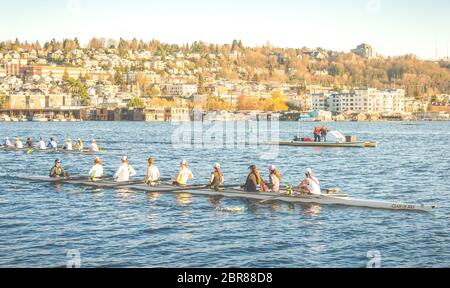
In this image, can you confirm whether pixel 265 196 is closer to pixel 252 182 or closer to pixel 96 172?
pixel 252 182

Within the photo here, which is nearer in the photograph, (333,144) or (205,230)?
(205,230)

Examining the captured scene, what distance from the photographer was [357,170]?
44375 millimetres

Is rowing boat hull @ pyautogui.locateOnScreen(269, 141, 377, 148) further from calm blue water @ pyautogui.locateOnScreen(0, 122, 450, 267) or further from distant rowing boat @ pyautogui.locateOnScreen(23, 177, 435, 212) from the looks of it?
distant rowing boat @ pyautogui.locateOnScreen(23, 177, 435, 212)

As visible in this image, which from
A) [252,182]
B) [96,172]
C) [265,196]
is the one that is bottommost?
[265,196]

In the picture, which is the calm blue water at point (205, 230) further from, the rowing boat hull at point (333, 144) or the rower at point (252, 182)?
the rowing boat hull at point (333, 144)

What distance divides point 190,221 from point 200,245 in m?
3.80

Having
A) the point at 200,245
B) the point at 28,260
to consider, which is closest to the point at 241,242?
the point at 200,245

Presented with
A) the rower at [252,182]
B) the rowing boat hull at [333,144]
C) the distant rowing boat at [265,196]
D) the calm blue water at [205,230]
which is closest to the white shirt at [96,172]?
the distant rowing boat at [265,196]

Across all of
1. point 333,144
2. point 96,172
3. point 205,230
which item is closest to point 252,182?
point 205,230

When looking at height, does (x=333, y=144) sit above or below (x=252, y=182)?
below

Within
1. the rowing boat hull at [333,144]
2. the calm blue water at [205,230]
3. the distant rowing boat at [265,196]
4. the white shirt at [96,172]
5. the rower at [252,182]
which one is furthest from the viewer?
the rowing boat hull at [333,144]
